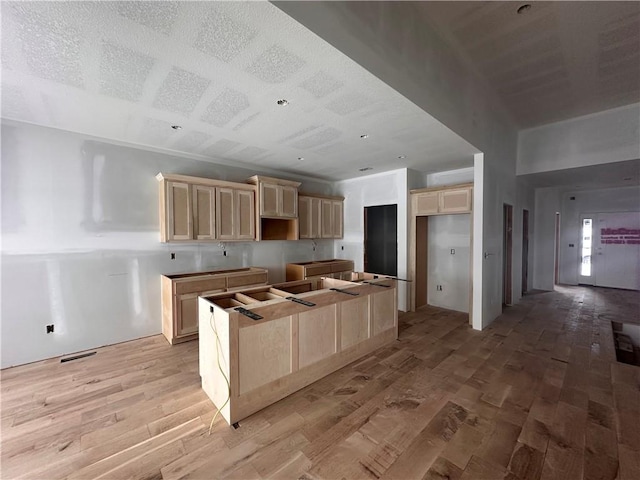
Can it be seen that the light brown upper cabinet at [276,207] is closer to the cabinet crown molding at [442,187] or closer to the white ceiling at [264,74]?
the white ceiling at [264,74]

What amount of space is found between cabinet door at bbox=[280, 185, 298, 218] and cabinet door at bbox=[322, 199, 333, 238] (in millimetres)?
914

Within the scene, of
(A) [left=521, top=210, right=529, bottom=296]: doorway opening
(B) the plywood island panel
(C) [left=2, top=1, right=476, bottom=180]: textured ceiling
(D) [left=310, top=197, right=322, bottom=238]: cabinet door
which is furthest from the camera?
(A) [left=521, top=210, right=529, bottom=296]: doorway opening

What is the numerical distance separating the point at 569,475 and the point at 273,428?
1.93 meters

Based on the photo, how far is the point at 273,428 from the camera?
1928mm

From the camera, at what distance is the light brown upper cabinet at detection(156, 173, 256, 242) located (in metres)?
3.53

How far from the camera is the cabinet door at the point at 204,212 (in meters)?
3.73

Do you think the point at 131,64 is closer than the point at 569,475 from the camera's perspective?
No

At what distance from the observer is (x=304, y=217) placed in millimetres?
5141

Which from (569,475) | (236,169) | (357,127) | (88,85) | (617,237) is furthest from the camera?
(617,237)

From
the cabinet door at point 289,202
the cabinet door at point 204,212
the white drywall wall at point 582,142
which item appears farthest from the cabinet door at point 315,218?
the white drywall wall at point 582,142

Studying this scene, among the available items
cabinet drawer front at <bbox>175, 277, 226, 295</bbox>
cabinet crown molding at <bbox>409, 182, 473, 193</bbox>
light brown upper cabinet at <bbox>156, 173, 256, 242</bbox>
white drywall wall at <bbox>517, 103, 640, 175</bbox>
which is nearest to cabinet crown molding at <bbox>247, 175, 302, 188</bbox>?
light brown upper cabinet at <bbox>156, 173, 256, 242</bbox>

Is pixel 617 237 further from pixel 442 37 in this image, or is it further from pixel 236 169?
pixel 236 169

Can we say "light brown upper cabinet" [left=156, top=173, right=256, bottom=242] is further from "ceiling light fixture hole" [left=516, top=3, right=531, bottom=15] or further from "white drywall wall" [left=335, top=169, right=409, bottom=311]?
"ceiling light fixture hole" [left=516, top=3, right=531, bottom=15]

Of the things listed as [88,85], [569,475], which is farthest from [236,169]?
[569,475]
